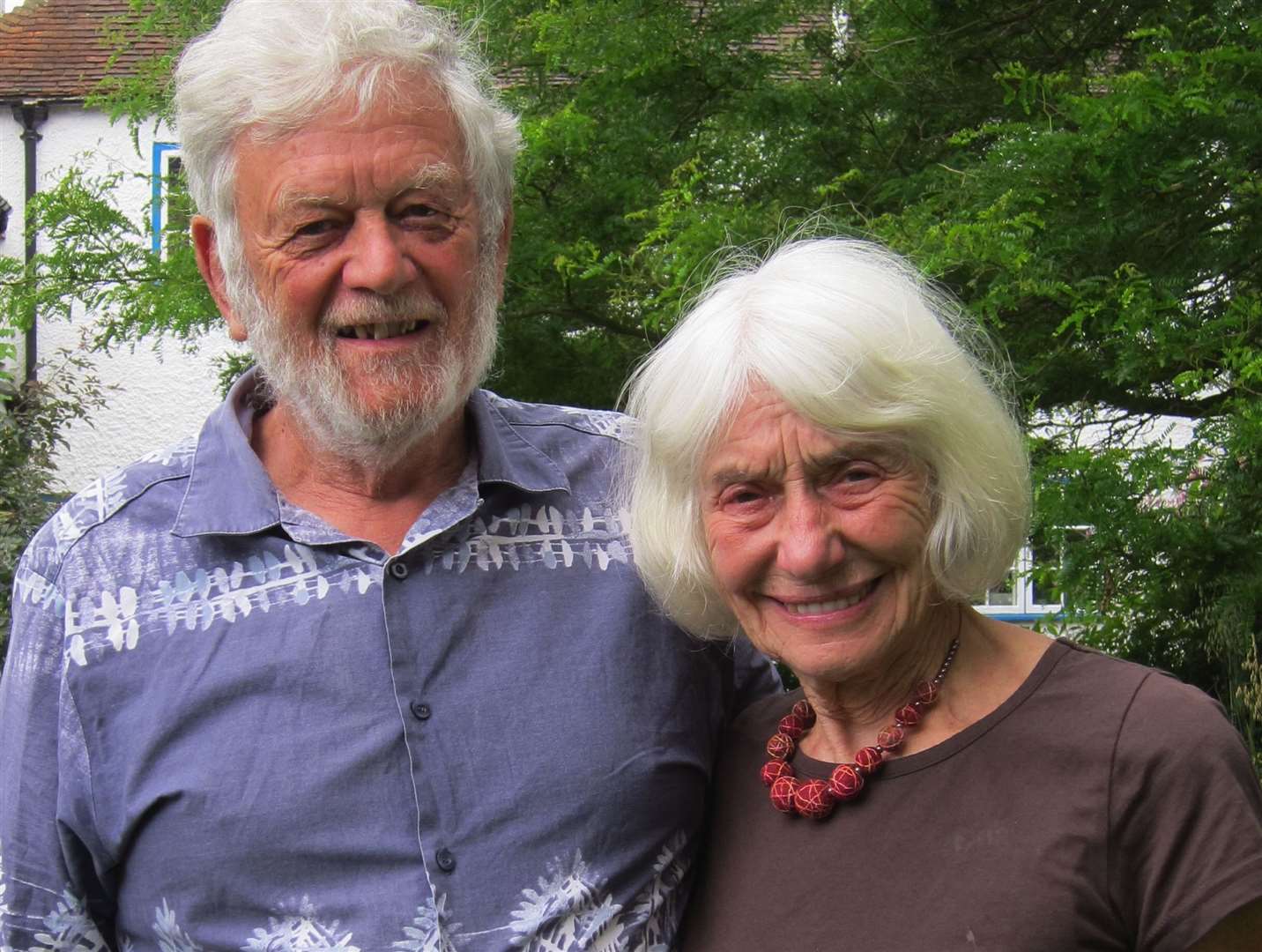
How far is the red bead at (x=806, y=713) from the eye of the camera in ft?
7.71

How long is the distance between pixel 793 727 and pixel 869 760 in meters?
0.24

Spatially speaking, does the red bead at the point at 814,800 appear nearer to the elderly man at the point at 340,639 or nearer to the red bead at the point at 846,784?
the red bead at the point at 846,784

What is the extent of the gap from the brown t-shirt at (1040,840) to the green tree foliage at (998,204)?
173cm

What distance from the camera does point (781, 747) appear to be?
2.32 metres

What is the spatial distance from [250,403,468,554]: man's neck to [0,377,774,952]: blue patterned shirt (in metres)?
0.07

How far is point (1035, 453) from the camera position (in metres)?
4.05

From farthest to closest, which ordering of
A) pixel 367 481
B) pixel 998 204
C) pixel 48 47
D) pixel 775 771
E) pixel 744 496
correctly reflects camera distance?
pixel 48 47 < pixel 998 204 < pixel 367 481 < pixel 775 771 < pixel 744 496

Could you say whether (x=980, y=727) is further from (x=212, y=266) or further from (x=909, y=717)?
(x=212, y=266)

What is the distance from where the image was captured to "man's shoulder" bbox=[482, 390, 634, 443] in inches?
103

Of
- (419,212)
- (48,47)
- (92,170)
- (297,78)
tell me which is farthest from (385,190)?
(48,47)

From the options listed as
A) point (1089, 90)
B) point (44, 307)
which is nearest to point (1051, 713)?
point (1089, 90)

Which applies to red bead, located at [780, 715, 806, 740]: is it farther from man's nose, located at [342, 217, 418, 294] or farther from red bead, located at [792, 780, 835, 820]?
man's nose, located at [342, 217, 418, 294]

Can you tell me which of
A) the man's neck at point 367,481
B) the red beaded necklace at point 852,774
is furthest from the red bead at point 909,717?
the man's neck at point 367,481

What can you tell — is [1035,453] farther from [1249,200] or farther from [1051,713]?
[1051,713]
